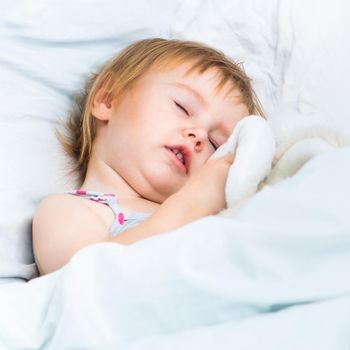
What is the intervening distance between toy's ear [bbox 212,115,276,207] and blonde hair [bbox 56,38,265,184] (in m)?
0.29

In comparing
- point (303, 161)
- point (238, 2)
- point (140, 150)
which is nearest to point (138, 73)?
point (140, 150)

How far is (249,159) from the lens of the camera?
1.01m

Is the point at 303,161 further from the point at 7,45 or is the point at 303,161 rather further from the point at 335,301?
the point at 7,45

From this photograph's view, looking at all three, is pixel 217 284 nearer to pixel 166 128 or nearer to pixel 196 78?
pixel 166 128

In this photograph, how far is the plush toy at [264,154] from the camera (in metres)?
0.99

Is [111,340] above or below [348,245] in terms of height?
below

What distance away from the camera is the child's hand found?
1045mm

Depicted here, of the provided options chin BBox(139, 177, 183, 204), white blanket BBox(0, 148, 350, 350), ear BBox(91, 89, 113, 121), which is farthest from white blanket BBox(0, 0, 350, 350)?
ear BBox(91, 89, 113, 121)

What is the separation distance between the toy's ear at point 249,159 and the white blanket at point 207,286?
0.44ft

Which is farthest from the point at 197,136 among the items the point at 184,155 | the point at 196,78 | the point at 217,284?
the point at 217,284

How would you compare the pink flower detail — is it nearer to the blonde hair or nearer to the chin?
the chin

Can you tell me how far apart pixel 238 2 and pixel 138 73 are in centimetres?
38

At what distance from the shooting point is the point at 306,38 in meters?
1.57

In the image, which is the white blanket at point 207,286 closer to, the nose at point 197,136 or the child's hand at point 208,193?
the child's hand at point 208,193
